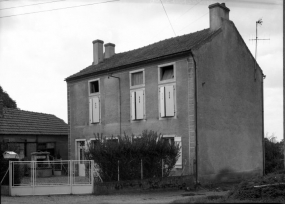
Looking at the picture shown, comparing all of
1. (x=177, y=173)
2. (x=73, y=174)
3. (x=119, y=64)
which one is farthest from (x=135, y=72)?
(x=73, y=174)

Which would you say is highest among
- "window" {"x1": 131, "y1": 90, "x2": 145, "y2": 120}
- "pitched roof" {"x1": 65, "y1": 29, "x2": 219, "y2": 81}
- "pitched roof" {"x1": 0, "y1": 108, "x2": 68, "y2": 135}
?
"pitched roof" {"x1": 65, "y1": 29, "x2": 219, "y2": 81}

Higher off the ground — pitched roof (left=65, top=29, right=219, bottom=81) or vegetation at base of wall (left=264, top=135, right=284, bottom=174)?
pitched roof (left=65, top=29, right=219, bottom=81)

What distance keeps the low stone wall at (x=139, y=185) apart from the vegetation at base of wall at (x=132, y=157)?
47 centimetres

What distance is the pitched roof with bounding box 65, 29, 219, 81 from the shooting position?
70.4ft

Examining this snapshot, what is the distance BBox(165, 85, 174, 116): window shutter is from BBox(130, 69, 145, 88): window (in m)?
1.98

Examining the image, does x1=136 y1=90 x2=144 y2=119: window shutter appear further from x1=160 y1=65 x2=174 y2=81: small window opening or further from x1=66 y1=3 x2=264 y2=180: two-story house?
x1=160 y1=65 x2=174 y2=81: small window opening

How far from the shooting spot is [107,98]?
24.7 metres

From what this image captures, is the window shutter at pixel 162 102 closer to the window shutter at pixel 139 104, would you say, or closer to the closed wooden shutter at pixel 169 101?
the closed wooden shutter at pixel 169 101

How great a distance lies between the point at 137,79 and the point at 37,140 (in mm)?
10585

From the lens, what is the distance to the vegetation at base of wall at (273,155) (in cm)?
2662

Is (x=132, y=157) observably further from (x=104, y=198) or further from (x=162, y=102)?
(x=162, y=102)

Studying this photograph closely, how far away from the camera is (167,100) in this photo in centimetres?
2128

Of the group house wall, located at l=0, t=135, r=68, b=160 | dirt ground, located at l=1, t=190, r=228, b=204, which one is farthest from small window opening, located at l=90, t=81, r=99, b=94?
dirt ground, located at l=1, t=190, r=228, b=204

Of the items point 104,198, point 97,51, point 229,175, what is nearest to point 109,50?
point 97,51
